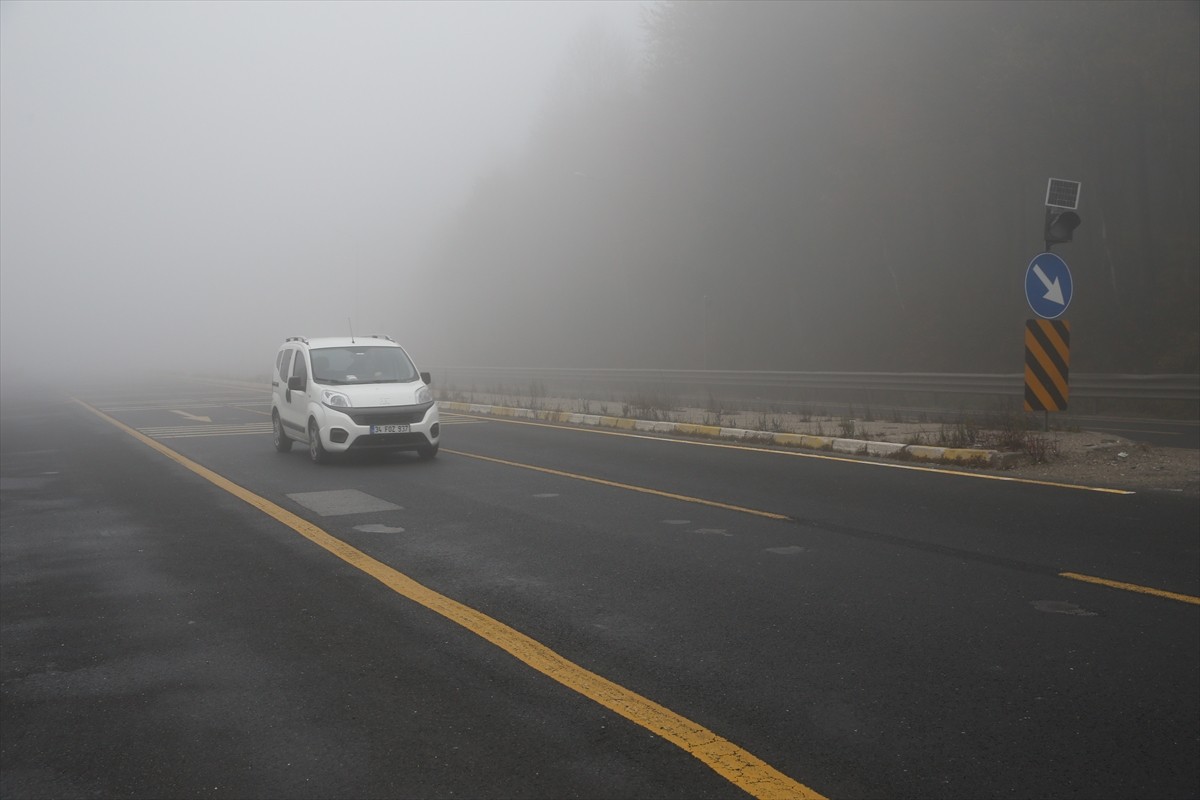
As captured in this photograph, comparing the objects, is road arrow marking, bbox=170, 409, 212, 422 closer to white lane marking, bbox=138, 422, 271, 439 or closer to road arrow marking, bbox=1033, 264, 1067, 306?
white lane marking, bbox=138, 422, 271, 439

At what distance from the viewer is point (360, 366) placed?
15148 millimetres

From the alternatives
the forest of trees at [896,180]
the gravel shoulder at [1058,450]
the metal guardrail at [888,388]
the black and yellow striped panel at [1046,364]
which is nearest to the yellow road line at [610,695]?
the gravel shoulder at [1058,450]

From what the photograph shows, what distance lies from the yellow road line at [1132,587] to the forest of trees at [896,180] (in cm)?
2243

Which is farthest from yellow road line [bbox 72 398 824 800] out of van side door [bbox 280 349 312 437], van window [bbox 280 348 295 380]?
van window [bbox 280 348 295 380]

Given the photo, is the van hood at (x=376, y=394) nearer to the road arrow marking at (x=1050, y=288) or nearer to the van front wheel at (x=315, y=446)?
the van front wheel at (x=315, y=446)

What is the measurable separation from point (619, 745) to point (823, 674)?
133 cm

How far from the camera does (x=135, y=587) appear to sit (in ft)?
23.9

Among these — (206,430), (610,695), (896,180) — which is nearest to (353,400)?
(206,430)

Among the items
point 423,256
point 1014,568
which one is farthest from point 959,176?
point 423,256

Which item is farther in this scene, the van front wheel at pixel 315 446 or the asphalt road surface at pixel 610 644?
the van front wheel at pixel 315 446

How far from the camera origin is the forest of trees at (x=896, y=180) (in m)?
29.4

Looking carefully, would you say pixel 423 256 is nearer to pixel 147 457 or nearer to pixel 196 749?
pixel 147 457

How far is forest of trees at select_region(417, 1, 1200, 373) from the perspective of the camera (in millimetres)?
29391

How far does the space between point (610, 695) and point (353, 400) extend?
10033mm
